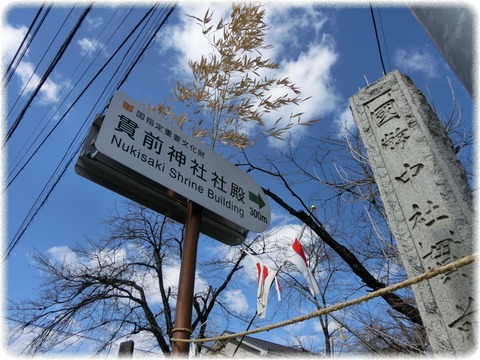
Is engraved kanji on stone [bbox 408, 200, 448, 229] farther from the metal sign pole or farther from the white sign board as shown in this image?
the metal sign pole

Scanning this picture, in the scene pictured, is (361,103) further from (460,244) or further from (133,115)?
(133,115)

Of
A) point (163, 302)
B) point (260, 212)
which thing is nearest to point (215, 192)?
point (260, 212)

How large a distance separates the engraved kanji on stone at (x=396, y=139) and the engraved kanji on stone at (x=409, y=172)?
20 cm

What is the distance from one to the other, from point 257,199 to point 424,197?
1.28 m

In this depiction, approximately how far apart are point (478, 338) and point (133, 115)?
244 centimetres

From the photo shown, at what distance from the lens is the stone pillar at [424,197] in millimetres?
1871

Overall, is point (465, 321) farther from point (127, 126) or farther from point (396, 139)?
point (127, 126)

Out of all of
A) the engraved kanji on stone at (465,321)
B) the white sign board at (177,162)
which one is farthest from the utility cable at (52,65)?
the engraved kanji on stone at (465,321)

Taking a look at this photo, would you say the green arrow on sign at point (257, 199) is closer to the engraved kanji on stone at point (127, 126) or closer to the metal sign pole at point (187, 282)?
Answer: the metal sign pole at point (187, 282)

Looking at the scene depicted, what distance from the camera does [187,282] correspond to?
227 cm

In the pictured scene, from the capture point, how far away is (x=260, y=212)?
2.86 m

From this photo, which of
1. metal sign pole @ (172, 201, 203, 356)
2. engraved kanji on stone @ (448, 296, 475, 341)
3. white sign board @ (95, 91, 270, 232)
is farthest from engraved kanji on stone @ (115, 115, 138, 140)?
engraved kanji on stone @ (448, 296, 475, 341)

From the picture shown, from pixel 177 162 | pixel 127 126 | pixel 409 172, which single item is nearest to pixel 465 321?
pixel 409 172

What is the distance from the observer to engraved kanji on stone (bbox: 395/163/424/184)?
2.41 meters
